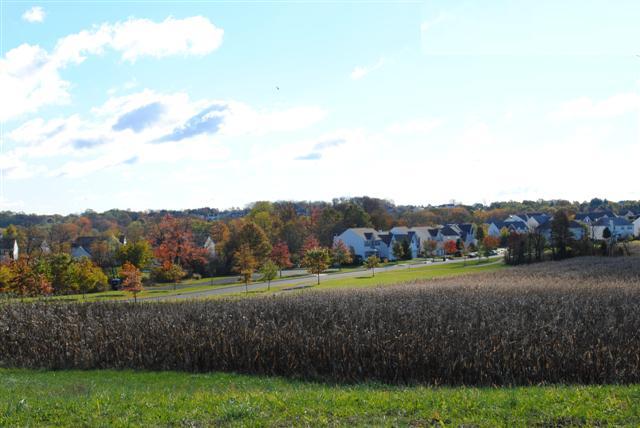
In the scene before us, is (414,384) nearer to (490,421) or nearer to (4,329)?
(490,421)

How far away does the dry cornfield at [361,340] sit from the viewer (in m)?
15.6

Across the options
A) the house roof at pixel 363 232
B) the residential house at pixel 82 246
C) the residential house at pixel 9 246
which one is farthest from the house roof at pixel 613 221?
the residential house at pixel 9 246

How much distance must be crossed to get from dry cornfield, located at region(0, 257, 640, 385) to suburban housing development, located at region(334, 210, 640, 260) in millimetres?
57954

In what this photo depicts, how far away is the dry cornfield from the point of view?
15555mm

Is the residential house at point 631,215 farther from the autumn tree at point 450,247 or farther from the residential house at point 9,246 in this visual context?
the residential house at point 9,246

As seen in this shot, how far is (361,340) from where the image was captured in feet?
57.9

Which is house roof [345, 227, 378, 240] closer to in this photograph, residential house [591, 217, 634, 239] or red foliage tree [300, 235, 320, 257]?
red foliage tree [300, 235, 320, 257]

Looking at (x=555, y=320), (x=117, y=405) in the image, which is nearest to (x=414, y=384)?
(x=555, y=320)

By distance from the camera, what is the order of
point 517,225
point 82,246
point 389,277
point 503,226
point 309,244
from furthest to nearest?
point 503,226 < point 517,225 < point 82,246 < point 309,244 < point 389,277

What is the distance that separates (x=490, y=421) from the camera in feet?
28.1

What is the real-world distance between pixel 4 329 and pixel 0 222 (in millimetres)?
154543

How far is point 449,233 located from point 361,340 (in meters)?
106

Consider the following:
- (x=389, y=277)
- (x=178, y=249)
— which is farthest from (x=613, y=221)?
(x=178, y=249)

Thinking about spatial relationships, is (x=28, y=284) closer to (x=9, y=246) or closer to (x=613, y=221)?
(x=9, y=246)
